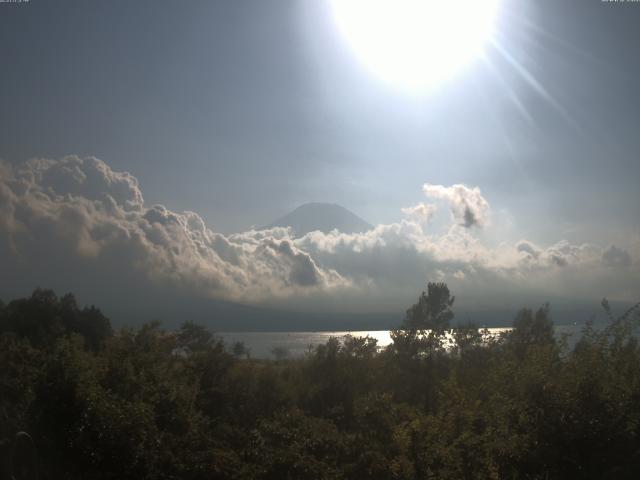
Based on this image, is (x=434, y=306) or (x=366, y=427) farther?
(x=434, y=306)

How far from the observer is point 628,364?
Result: 13.9 m

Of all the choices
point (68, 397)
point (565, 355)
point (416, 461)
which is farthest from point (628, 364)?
point (68, 397)

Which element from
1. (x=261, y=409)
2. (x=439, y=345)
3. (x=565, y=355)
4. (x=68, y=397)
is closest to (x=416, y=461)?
(x=565, y=355)

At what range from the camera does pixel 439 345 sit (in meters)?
27.8

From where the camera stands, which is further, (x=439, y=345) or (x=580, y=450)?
(x=439, y=345)

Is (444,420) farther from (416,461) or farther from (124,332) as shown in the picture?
(124,332)

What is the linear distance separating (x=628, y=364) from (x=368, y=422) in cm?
757

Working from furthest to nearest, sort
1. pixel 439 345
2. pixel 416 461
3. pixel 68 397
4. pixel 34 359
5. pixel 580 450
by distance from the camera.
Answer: pixel 439 345 → pixel 34 359 → pixel 68 397 → pixel 416 461 → pixel 580 450

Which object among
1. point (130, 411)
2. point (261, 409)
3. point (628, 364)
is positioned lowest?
point (261, 409)

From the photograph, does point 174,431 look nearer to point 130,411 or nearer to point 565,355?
point 130,411

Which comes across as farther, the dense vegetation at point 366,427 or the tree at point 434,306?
the tree at point 434,306

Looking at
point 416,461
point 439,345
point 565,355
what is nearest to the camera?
point 416,461

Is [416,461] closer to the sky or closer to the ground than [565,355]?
closer to the ground

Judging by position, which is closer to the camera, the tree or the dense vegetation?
the dense vegetation
